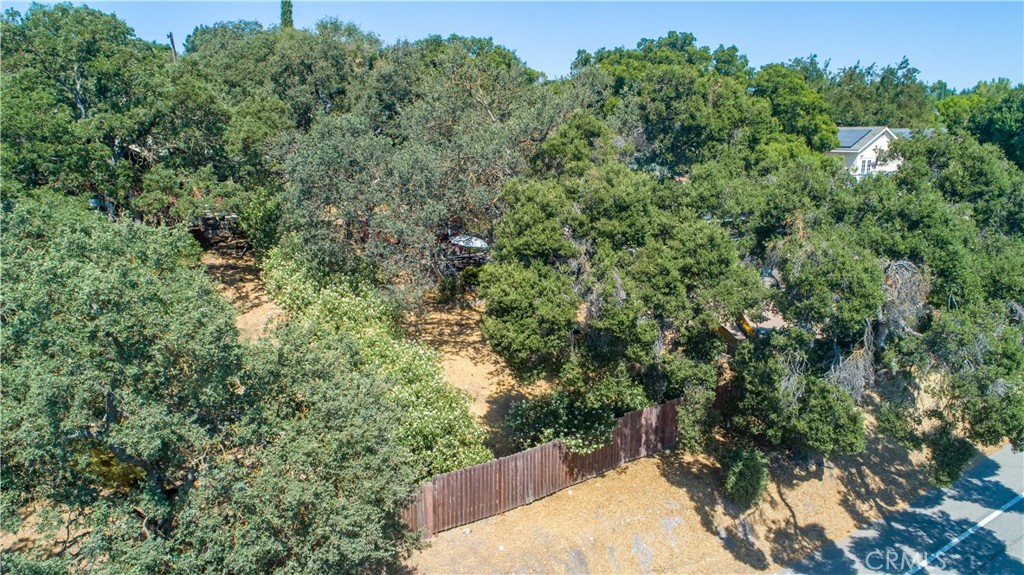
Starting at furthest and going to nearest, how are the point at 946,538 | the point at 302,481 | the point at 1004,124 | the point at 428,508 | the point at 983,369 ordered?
the point at 1004,124 → the point at 946,538 → the point at 428,508 → the point at 983,369 → the point at 302,481

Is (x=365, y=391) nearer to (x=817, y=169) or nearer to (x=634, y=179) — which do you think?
(x=634, y=179)

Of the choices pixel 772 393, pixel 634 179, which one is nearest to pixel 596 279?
pixel 634 179

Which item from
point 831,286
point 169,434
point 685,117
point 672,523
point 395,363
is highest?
point 685,117

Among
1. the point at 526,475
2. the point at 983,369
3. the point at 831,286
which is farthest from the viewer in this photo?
the point at 526,475

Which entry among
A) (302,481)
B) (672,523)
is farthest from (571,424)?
(302,481)

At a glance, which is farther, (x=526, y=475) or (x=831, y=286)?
(x=526, y=475)

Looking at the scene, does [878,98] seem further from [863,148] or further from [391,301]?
[391,301]

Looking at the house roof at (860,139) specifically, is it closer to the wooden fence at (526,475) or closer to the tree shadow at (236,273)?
the wooden fence at (526,475)
